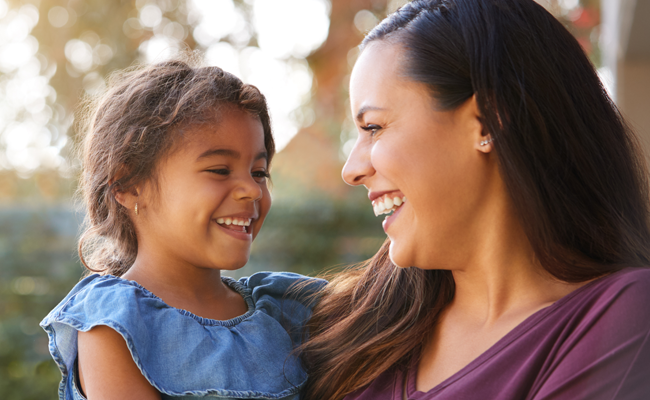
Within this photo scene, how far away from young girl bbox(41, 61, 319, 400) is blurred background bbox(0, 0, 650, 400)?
495 mm

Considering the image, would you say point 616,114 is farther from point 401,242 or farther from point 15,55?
point 15,55

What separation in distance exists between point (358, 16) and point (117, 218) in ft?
21.9

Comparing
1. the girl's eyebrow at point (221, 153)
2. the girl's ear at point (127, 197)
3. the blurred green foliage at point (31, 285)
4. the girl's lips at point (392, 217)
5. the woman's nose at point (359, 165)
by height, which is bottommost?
the blurred green foliage at point (31, 285)

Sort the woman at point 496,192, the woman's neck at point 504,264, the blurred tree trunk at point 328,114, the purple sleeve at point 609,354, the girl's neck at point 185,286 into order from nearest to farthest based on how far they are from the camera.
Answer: the purple sleeve at point 609,354, the woman at point 496,192, the woman's neck at point 504,264, the girl's neck at point 185,286, the blurred tree trunk at point 328,114

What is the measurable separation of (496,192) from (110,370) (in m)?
1.09

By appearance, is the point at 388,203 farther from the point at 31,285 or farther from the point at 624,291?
the point at 31,285

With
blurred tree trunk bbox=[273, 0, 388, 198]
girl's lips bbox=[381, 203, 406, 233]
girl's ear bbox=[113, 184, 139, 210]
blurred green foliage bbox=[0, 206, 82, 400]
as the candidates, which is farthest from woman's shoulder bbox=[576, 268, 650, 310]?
blurred tree trunk bbox=[273, 0, 388, 198]

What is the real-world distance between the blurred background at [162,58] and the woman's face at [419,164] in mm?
1113

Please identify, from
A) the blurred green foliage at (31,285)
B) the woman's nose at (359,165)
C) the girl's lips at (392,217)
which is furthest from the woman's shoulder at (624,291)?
the blurred green foliage at (31,285)

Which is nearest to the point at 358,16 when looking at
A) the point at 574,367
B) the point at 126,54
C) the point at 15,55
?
the point at 126,54

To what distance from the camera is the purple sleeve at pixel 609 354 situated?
3.61 ft

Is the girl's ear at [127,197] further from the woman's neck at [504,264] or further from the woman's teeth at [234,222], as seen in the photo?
the woman's neck at [504,264]

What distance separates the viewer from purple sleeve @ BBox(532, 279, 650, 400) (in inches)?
43.4

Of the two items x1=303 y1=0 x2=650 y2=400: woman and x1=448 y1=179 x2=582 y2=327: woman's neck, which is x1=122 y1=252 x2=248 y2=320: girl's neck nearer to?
x1=303 y1=0 x2=650 y2=400: woman
